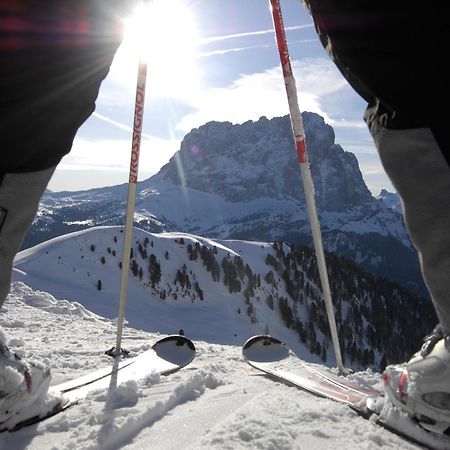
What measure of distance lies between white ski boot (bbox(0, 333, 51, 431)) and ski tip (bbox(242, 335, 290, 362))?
1767 millimetres

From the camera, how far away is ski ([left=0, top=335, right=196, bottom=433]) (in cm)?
180

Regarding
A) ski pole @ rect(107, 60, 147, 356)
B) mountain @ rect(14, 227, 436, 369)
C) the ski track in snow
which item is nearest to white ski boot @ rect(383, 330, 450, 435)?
the ski track in snow

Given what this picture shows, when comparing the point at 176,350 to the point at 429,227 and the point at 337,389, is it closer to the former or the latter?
the point at 337,389

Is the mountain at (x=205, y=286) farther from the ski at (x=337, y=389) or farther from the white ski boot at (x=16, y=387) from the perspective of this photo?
the white ski boot at (x=16, y=387)

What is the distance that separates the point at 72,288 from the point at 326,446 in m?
19.0

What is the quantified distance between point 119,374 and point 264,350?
45.8 inches

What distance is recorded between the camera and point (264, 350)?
10.9 ft

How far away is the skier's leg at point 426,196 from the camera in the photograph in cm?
112

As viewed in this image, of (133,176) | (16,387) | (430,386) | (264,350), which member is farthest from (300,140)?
(16,387)

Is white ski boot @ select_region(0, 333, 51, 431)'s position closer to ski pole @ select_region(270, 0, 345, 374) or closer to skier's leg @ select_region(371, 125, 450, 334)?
skier's leg @ select_region(371, 125, 450, 334)

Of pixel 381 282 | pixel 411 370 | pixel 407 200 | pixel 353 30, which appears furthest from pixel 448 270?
pixel 381 282

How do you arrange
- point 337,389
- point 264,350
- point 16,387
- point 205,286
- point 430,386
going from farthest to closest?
1. point 205,286
2. point 264,350
3. point 337,389
4. point 16,387
5. point 430,386

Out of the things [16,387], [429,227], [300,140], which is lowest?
[16,387]

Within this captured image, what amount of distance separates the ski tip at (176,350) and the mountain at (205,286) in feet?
43.0
